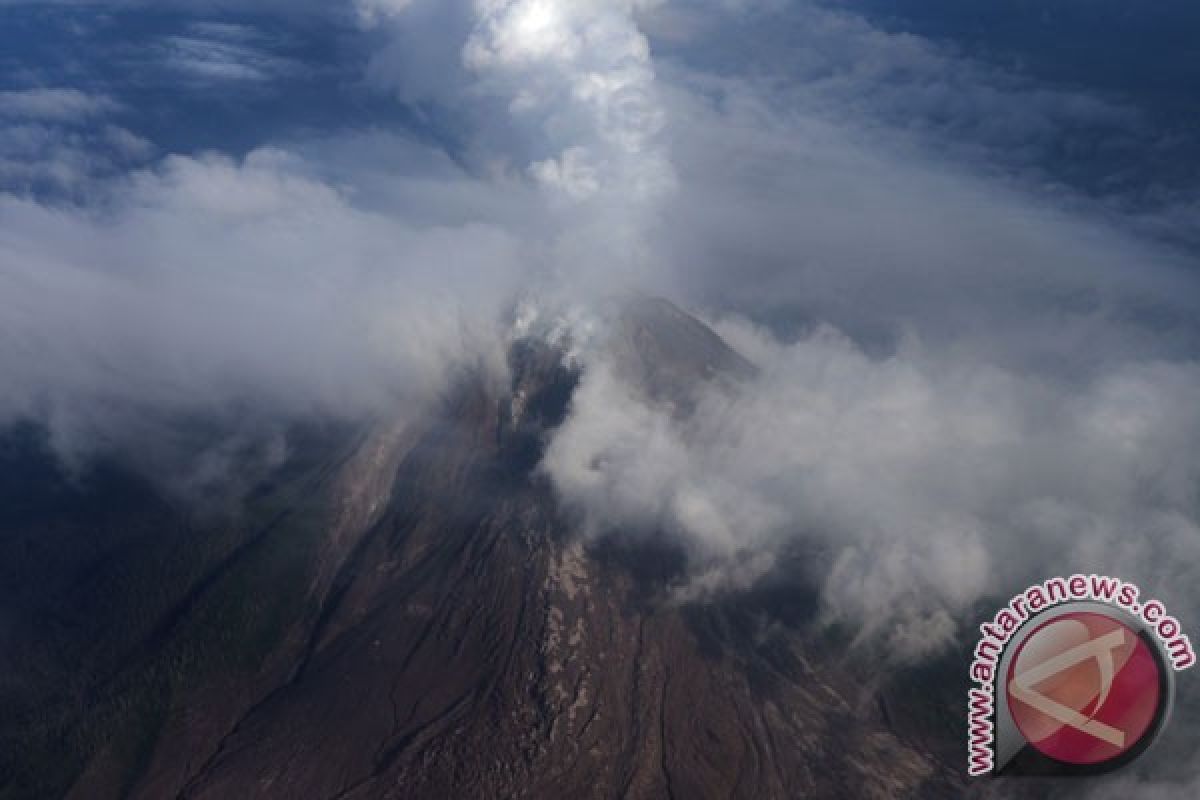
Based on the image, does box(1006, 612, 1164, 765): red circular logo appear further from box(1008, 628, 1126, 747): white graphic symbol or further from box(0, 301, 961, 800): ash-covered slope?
box(0, 301, 961, 800): ash-covered slope

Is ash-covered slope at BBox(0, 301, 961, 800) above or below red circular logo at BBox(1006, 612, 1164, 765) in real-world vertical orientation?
below

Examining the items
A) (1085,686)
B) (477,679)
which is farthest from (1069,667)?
(477,679)

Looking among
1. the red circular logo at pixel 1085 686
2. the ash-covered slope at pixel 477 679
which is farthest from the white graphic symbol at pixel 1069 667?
the ash-covered slope at pixel 477 679
